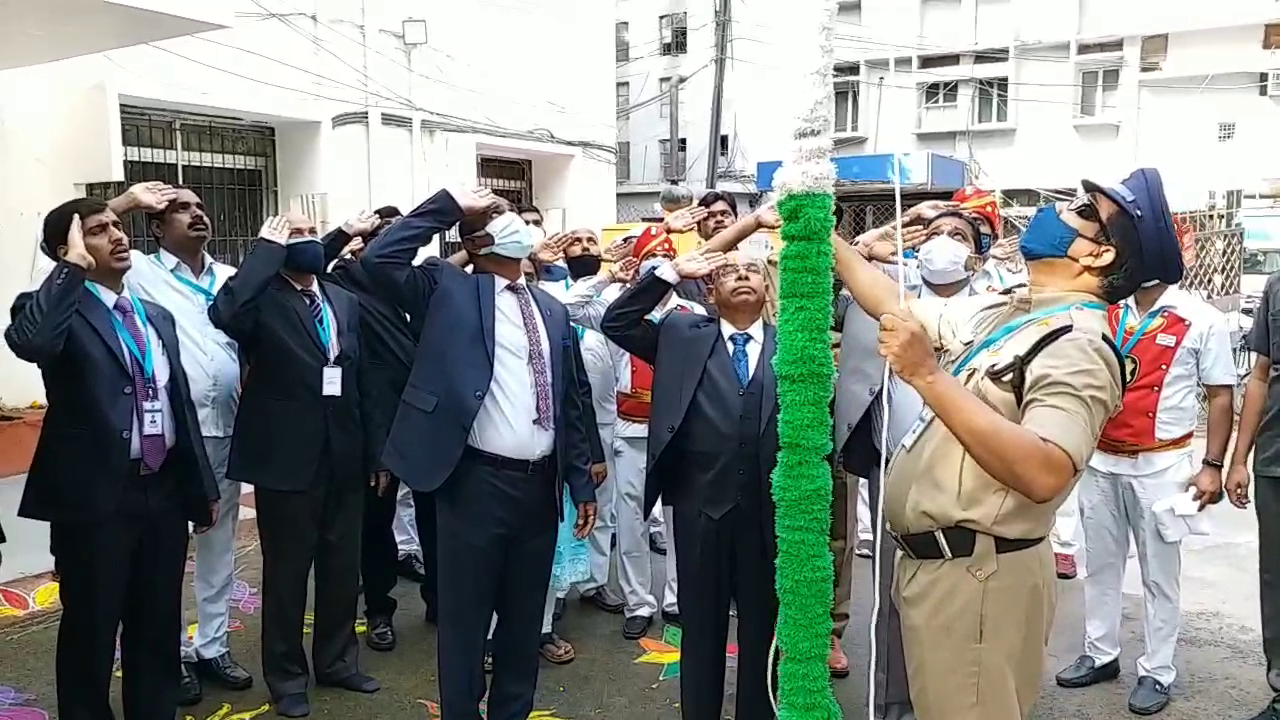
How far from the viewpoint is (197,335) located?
4090 millimetres

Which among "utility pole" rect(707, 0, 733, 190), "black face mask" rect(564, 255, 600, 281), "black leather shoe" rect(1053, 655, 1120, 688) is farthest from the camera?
"utility pole" rect(707, 0, 733, 190)

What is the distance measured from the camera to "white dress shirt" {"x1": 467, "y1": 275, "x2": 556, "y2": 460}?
3.29 m

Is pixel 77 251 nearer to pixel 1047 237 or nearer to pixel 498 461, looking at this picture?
pixel 498 461

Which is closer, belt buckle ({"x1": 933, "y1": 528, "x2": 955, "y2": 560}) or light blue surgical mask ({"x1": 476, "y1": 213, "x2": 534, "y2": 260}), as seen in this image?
belt buckle ({"x1": 933, "y1": 528, "x2": 955, "y2": 560})

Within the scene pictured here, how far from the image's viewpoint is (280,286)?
12.5 feet

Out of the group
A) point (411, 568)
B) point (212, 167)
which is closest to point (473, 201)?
point (411, 568)

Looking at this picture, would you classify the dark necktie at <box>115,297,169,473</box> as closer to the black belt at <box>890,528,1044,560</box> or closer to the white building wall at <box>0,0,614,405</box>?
the white building wall at <box>0,0,614,405</box>

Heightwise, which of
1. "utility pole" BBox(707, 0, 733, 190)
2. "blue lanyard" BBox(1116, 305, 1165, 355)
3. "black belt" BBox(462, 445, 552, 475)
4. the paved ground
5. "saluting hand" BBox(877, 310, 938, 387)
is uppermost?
"utility pole" BBox(707, 0, 733, 190)

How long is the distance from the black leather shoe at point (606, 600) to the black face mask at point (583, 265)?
1.64m

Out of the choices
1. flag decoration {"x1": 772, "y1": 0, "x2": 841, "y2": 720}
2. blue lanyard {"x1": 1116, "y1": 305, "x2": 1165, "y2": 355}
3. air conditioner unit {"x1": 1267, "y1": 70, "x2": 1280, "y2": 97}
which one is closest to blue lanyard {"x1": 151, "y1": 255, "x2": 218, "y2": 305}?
flag decoration {"x1": 772, "y1": 0, "x2": 841, "y2": 720}

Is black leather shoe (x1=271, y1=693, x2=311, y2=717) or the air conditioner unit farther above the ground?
the air conditioner unit

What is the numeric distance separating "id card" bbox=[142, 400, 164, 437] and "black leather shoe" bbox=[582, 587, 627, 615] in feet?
7.99

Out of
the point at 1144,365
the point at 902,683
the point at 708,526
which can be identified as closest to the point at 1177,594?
the point at 1144,365

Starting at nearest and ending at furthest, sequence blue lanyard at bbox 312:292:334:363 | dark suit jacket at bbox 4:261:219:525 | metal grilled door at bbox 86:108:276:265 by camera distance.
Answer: dark suit jacket at bbox 4:261:219:525
blue lanyard at bbox 312:292:334:363
metal grilled door at bbox 86:108:276:265
